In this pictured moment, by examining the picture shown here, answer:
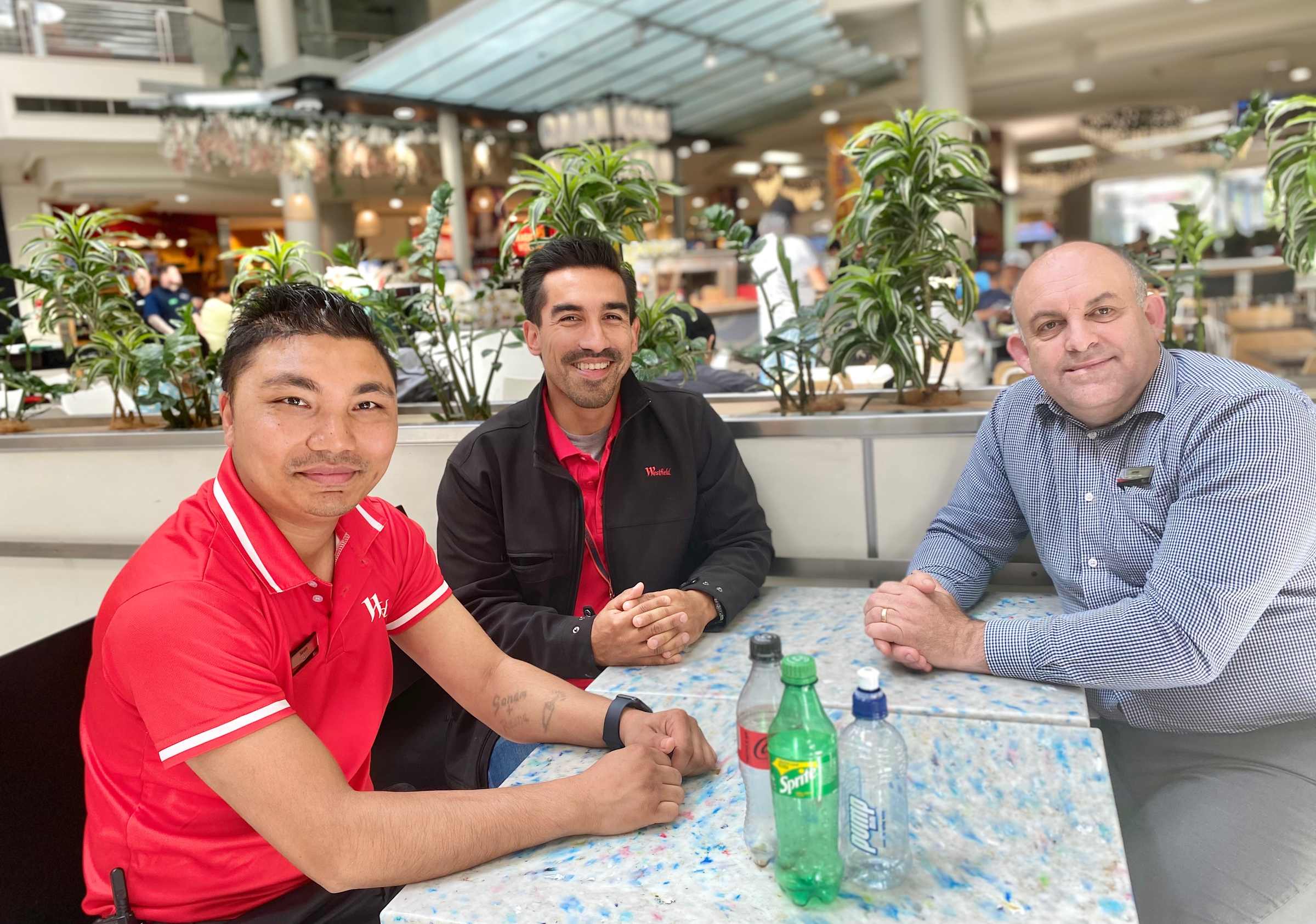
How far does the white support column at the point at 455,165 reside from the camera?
11859mm

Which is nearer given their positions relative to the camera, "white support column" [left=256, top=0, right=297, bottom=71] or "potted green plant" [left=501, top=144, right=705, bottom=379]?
"potted green plant" [left=501, top=144, right=705, bottom=379]

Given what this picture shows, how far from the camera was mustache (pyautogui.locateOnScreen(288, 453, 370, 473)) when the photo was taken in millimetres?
1237

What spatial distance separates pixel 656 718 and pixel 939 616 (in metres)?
0.53

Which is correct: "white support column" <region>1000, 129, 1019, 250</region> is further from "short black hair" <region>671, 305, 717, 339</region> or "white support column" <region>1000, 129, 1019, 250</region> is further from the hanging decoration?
"short black hair" <region>671, 305, 717, 339</region>

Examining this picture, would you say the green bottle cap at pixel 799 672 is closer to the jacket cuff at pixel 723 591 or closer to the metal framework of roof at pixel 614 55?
the jacket cuff at pixel 723 591

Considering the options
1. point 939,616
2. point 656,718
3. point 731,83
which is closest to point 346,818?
point 656,718

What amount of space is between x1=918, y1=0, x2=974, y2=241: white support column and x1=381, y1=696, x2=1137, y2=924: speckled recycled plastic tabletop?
8.56m

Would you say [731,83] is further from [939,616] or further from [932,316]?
[939,616]

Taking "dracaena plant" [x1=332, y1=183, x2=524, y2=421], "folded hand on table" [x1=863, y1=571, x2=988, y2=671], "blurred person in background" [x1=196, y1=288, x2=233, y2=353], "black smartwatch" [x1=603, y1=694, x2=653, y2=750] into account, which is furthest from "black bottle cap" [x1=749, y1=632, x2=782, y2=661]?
"blurred person in background" [x1=196, y1=288, x2=233, y2=353]

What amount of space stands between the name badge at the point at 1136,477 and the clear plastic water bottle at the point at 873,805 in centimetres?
88

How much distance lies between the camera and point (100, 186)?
13.9 meters

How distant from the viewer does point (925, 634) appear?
1.54m

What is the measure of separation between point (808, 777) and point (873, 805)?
0.30ft

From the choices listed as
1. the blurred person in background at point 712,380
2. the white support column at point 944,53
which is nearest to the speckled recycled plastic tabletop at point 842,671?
the blurred person in background at point 712,380
